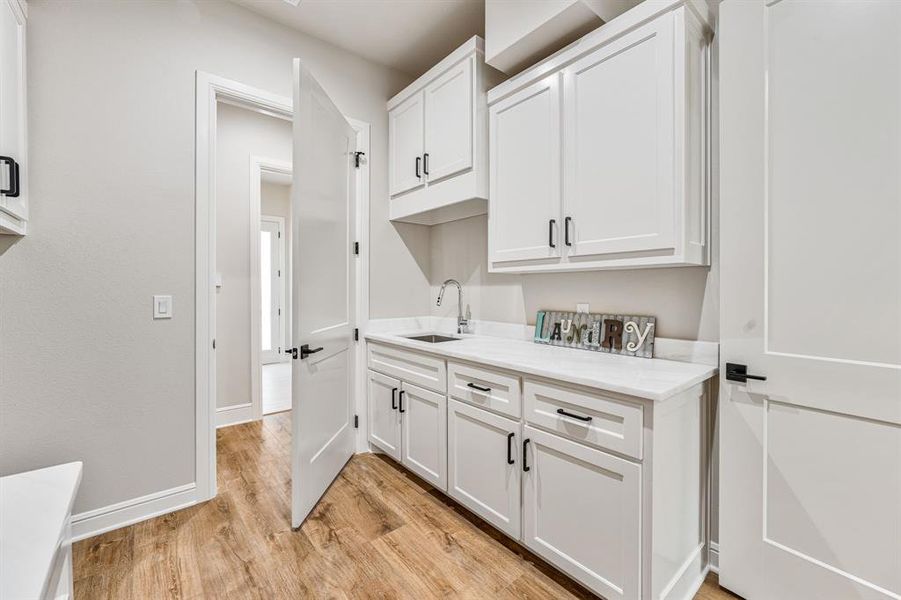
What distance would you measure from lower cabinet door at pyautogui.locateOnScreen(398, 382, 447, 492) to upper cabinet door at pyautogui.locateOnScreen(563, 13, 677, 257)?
1.13m

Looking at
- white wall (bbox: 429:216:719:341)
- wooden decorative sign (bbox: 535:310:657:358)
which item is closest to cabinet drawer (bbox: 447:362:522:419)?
wooden decorative sign (bbox: 535:310:657:358)

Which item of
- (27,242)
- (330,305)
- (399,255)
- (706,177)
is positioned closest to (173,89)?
(27,242)

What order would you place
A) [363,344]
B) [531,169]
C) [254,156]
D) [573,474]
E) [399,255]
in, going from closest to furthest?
[573,474]
[531,169]
[363,344]
[399,255]
[254,156]

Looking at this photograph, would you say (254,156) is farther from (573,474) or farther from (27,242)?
(573,474)

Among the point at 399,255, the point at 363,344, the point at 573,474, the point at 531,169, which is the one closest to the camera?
the point at 573,474

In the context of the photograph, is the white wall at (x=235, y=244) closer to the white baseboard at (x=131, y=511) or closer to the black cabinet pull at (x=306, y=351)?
the white baseboard at (x=131, y=511)

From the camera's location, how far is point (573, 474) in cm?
150

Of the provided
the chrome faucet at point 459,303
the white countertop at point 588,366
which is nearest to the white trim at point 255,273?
the chrome faucet at point 459,303

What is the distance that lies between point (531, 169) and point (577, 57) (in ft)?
1.69

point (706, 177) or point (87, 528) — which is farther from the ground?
point (706, 177)

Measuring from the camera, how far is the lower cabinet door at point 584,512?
1.35 meters

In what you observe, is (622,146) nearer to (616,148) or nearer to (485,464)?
(616,148)

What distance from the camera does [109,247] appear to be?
76.2 inches

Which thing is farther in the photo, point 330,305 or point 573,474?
point 330,305
